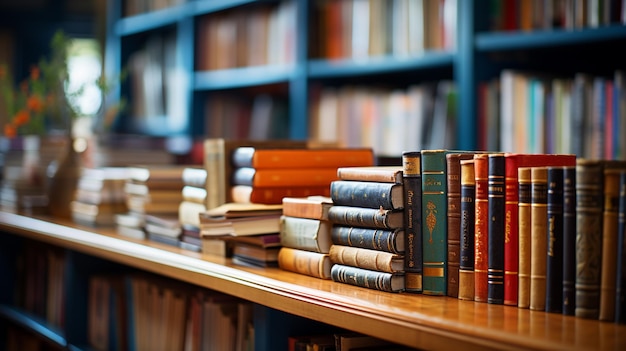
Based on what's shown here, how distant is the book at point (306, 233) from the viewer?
146 centimetres

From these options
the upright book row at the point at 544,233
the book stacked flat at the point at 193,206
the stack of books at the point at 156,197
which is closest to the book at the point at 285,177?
the book stacked flat at the point at 193,206

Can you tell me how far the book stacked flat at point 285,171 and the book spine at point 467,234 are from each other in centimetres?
54

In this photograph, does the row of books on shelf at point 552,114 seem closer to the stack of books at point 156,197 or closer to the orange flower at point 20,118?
the stack of books at point 156,197

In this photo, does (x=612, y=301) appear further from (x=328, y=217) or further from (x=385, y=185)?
(x=328, y=217)

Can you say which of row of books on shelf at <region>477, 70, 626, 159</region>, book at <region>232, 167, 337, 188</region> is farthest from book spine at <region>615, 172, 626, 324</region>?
row of books on shelf at <region>477, 70, 626, 159</region>

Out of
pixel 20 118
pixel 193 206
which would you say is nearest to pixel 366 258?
pixel 193 206

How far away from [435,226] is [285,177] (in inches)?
19.7

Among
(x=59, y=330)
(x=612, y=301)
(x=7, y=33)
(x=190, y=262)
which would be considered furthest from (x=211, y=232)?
(x=7, y=33)

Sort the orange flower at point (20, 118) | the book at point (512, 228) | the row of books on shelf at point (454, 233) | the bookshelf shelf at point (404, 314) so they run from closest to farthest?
the bookshelf shelf at point (404, 314) < the row of books on shelf at point (454, 233) < the book at point (512, 228) < the orange flower at point (20, 118)

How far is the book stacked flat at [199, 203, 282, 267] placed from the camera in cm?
158

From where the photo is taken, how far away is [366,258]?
4.42 feet

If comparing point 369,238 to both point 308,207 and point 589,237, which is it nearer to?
point 308,207

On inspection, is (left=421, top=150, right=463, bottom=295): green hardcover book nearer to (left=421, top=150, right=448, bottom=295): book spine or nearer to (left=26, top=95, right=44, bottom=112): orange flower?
(left=421, top=150, right=448, bottom=295): book spine

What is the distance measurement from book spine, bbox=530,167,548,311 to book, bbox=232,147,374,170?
0.65 meters
